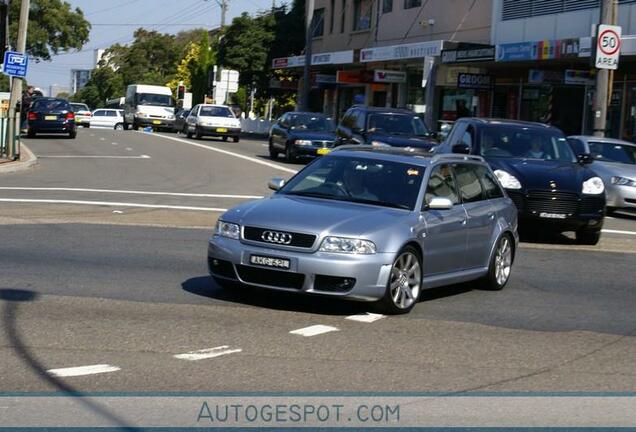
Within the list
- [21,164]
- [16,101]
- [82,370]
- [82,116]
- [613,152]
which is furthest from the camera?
[82,116]

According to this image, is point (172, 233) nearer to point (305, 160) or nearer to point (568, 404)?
point (568, 404)

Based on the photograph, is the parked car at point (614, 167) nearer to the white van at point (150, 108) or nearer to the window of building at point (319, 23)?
the white van at point (150, 108)

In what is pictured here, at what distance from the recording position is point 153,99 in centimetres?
6512

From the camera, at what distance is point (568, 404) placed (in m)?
7.09

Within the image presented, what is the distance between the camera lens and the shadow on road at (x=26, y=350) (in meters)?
6.36

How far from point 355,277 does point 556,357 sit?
6.11 ft

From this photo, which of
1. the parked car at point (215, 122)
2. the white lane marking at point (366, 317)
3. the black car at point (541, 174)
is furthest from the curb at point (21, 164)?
the white lane marking at point (366, 317)

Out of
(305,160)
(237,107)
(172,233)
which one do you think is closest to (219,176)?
(305,160)

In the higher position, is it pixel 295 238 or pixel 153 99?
pixel 153 99

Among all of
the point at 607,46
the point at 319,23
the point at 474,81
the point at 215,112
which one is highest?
the point at 319,23

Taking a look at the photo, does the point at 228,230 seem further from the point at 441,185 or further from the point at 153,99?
the point at 153,99

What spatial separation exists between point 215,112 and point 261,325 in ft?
130

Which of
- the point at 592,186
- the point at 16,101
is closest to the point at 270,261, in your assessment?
the point at 592,186

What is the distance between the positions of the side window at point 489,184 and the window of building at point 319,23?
53202 mm
